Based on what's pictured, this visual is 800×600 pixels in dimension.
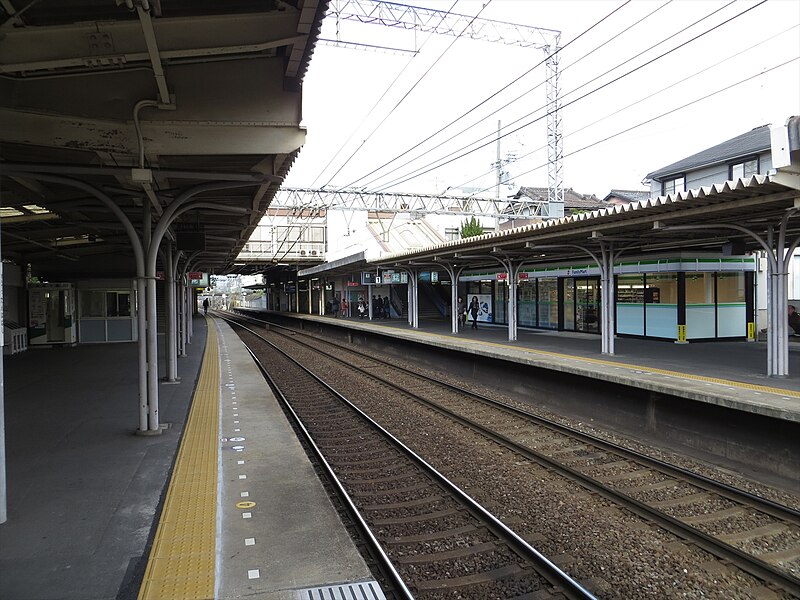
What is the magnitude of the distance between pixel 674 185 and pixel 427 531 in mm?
28860

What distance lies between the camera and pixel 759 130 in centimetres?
2712

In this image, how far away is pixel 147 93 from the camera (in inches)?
222

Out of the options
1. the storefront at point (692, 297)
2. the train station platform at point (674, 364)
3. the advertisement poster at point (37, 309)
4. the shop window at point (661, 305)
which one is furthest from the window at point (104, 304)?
the shop window at point (661, 305)

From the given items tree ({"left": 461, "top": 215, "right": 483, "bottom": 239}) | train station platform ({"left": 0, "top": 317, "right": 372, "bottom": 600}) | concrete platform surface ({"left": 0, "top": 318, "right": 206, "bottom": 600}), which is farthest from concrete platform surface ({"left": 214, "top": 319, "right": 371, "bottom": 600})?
tree ({"left": 461, "top": 215, "right": 483, "bottom": 239})

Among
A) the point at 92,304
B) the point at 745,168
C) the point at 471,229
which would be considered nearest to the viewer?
the point at 92,304

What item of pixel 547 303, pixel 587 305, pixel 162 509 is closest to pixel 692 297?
pixel 587 305

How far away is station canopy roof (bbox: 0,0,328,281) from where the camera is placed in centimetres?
448

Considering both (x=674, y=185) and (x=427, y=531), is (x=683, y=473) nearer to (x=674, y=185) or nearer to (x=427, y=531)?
(x=427, y=531)

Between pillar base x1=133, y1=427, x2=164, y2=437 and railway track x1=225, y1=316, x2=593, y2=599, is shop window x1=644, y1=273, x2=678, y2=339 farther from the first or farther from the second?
pillar base x1=133, y1=427, x2=164, y2=437

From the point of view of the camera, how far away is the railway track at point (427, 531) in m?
4.01

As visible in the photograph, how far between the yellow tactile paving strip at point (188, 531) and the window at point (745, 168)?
25333 millimetres

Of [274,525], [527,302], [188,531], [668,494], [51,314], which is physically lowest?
[668,494]

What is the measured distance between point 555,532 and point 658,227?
656cm

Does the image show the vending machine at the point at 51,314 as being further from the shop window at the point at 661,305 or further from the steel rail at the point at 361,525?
the shop window at the point at 661,305
